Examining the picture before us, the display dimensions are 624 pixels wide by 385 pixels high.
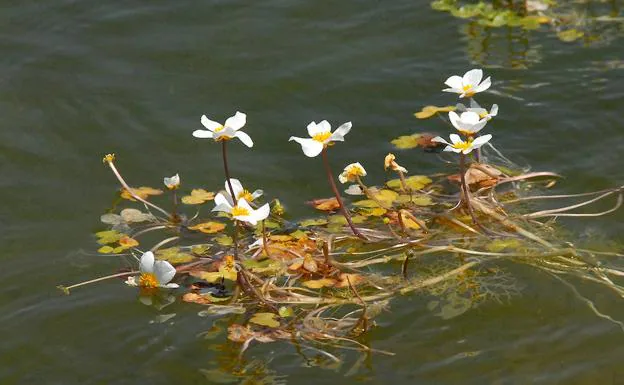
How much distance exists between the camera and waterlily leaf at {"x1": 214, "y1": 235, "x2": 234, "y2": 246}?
391 cm

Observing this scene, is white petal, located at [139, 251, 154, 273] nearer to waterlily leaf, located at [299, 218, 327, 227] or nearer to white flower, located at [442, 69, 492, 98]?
waterlily leaf, located at [299, 218, 327, 227]

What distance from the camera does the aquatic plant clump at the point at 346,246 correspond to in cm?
348

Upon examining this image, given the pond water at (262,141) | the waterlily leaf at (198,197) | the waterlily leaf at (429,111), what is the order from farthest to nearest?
1. the waterlily leaf at (429,111)
2. the waterlily leaf at (198,197)
3. the pond water at (262,141)

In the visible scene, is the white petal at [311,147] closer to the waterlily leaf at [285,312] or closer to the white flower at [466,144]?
the white flower at [466,144]

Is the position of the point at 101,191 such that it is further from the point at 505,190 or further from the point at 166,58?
the point at 505,190

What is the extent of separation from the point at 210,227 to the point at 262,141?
32.6 inches

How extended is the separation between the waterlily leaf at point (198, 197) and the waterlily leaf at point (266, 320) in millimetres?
861

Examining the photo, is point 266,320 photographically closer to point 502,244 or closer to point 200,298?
point 200,298

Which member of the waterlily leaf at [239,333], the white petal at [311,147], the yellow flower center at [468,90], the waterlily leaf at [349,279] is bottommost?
the waterlily leaf at [349,279]

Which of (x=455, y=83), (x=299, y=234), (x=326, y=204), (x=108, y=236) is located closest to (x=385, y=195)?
(x=326, y=204)

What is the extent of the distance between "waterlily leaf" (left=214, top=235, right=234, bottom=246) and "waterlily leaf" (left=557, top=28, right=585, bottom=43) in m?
2.45

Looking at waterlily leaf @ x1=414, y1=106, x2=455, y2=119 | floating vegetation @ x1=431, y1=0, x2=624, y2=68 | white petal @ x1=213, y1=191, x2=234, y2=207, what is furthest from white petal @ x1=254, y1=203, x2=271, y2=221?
floating vegetation @ x1=431, y1=0, x2=624, y2=68

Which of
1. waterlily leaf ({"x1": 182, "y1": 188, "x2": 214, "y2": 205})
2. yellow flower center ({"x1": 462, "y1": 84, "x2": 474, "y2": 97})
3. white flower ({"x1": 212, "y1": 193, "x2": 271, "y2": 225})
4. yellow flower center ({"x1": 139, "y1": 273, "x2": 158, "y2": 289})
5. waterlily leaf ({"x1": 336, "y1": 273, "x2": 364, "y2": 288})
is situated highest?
yellow flower center ({"x1": 462, "y1": 84, "x2": 474, "y2": 97})

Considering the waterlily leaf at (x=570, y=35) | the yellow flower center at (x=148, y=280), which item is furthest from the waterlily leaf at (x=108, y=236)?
the waterlily leaf at (x=570, y=35)
